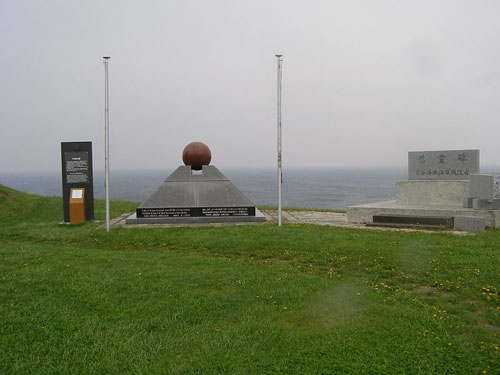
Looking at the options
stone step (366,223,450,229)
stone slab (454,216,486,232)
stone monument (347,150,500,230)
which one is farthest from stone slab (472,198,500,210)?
stone step (366,223,450,229)

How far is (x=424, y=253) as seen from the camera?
7848 millimetres

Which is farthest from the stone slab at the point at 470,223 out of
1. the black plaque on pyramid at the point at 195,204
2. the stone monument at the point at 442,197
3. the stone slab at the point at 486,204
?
the black plaque on pyramid at the point at 195,204

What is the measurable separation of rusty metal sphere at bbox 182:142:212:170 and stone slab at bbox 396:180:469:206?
263 inches

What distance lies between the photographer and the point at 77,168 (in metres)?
13.9

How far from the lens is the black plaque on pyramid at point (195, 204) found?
13102 mm

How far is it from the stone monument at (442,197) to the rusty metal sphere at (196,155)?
5282 millimetres

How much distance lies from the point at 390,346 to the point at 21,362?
3569 millimetres

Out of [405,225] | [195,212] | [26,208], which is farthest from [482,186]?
[26,208]

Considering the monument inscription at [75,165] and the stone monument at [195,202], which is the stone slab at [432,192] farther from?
the monument inscription at [75,165]

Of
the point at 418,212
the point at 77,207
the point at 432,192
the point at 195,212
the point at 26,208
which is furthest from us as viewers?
the point at 26,208

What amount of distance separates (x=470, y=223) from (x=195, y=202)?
809 centimetres

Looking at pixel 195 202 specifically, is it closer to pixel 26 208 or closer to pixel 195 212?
pixel 195 212

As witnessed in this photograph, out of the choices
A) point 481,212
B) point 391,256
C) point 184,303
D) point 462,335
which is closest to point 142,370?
point 184,303

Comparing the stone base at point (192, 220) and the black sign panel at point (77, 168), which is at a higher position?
the black sign panel at point (77, 168)
